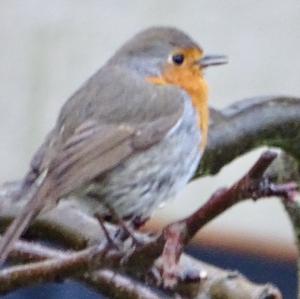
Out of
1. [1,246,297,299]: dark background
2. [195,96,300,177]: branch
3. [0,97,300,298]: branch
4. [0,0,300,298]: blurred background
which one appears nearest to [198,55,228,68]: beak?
[0,97,300,298]: branch

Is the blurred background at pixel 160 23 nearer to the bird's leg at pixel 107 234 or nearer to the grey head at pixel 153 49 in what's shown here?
the grey head at pixel 153 49

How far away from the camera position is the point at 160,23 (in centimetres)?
695

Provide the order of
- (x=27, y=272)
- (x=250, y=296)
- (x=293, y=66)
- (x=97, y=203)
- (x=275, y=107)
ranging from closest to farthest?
(x=27, y=272) < (x=250, y=296) < (x=275, y=107) < (x=97, y=203) < (x=293, y=66)

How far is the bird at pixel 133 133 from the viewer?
335 centimetres

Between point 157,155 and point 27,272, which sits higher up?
point 27,272

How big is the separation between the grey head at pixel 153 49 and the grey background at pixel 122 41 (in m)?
2.93

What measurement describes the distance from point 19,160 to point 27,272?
4.82 m

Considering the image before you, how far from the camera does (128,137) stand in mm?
3570

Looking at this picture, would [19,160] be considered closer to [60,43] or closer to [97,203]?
[60,43]

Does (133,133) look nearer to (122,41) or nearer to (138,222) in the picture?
(138,222)

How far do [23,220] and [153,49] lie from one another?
1.01 m

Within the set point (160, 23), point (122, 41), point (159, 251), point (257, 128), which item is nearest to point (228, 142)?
Result: point (257, 128)

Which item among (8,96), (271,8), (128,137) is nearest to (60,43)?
(8,96)

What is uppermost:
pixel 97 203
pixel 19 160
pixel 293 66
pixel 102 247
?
pixel 102 247
